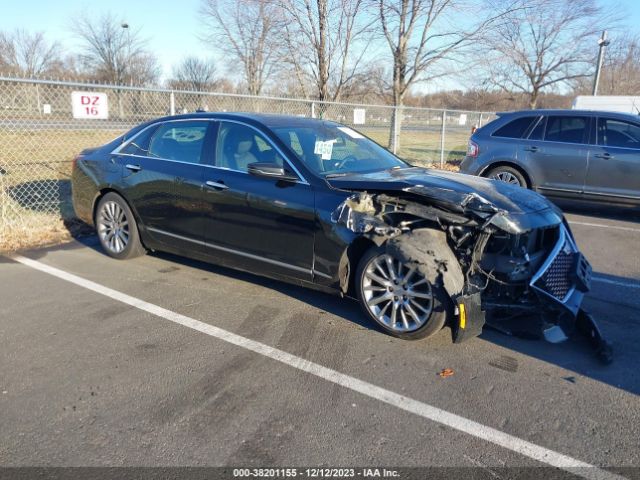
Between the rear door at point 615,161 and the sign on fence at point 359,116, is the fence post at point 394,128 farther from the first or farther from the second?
the rear door at point 615,161

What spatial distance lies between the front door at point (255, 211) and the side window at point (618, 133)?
6397 mm

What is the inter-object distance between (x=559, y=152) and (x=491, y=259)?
589 centimetres

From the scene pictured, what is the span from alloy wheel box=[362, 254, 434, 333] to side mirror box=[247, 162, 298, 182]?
105 cm

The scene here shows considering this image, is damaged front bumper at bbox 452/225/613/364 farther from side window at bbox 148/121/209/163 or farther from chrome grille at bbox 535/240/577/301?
side window at bbox 148/121/209/163

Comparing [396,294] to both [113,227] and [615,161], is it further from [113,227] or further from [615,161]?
[615,161]

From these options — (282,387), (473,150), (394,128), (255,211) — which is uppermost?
(394,128)

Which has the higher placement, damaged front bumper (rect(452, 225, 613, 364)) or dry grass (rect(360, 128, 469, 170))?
dry grass (rect(360, 128, 469, 170))

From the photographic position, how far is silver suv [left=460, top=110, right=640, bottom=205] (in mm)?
8211

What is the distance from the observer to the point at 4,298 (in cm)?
466

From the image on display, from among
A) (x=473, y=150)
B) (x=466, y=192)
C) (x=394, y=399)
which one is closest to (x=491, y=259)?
(x=466, y=192)

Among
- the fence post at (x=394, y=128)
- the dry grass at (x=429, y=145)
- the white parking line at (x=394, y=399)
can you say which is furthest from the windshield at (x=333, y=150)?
the dry grass at (x=429, y=145)

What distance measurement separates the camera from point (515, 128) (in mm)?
9102

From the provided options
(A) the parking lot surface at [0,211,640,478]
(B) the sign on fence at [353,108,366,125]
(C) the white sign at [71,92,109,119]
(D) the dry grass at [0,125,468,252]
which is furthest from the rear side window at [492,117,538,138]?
(C) the white sign at [71,92,109,119]

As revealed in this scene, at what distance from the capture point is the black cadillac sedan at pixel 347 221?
12.1ft
